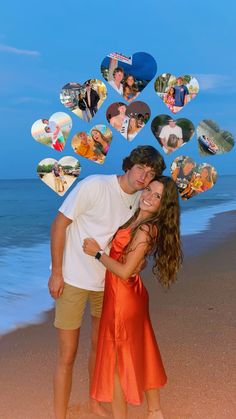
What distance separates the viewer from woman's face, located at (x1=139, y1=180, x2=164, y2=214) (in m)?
2.48

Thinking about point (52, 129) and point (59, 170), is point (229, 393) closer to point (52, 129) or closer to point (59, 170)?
point (59, 170)

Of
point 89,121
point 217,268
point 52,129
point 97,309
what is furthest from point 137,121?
point 217,268

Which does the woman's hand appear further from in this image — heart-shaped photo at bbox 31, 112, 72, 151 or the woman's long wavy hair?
heart-shaped photo at bbox 31, 112, 72, 151

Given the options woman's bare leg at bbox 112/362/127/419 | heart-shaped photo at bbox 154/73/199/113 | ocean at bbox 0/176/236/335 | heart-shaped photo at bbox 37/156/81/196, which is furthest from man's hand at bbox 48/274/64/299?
ocean at bbox 0/176/236/335

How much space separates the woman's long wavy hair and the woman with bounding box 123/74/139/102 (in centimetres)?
130

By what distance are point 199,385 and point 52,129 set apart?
5.99 feet

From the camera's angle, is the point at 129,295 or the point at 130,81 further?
the point at 130,81

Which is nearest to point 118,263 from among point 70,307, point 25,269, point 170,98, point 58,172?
point 70,307

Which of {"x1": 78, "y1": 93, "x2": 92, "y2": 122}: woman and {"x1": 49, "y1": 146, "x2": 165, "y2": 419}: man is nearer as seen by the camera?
{"x1": 49, "y1": 146, "x2": 165, "y2": 419}: man

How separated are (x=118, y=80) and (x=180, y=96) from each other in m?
0.48

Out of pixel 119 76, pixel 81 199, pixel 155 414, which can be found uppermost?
pixel 119 76

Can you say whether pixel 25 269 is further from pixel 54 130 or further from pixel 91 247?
pixel 91 247

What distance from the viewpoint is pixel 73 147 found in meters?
3.49

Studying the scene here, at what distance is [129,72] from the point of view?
361 cm
